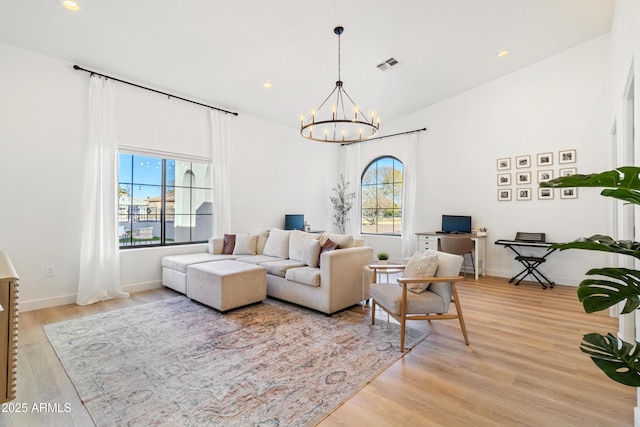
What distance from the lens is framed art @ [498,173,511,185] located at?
5.48 metres

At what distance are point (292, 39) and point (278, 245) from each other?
2.94 m

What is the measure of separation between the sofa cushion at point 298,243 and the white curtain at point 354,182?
11.0ft

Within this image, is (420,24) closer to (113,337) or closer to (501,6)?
(501,6)

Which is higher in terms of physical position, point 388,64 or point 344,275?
point 388,64

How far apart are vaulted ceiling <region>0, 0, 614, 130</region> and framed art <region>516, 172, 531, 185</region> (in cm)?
185

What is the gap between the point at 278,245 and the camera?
4.71 metres

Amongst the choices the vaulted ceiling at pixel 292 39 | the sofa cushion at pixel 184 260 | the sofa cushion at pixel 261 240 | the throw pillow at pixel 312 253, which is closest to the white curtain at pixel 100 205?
the vaulted ceiling at pixel 292 39

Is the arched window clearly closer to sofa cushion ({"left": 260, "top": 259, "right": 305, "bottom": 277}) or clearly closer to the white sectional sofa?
the white sectional sofa

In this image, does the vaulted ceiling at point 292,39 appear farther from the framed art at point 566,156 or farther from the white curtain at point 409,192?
the framed art at point 566,156

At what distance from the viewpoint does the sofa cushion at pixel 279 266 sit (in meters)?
4.02

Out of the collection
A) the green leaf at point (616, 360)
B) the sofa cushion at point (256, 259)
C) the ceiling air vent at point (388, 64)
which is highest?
the ceiling air vent at point (388, 64)

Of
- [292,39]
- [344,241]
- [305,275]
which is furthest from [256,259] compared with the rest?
[292,39]

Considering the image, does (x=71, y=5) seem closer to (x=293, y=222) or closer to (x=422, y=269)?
(x=422, y=269)

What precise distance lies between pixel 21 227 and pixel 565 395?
5.57m
